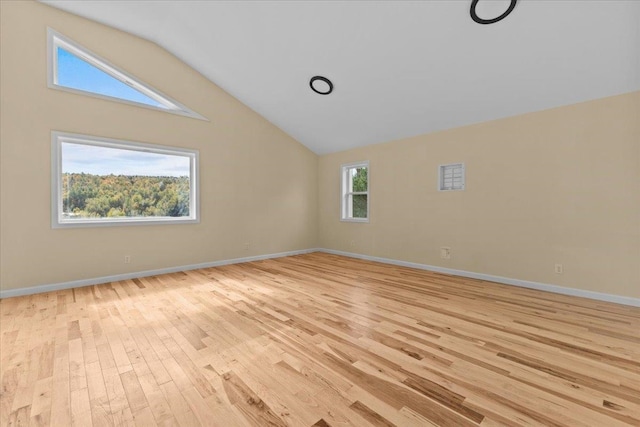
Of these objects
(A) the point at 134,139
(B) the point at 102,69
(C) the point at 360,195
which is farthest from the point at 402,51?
(B) the point at 102,69

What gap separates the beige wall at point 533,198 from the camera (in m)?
3.04

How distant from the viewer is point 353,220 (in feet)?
19.4

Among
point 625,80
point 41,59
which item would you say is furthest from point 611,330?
point 41,59

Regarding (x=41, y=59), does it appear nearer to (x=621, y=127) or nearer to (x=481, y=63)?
A: (x=481, y=63)

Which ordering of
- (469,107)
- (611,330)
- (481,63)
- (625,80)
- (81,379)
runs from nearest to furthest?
(81,379), (611,330), (625,80), (481,63), (469,107)

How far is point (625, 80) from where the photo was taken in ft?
9.55

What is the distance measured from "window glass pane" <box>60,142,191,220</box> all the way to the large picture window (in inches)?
126

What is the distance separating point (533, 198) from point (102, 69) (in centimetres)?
630

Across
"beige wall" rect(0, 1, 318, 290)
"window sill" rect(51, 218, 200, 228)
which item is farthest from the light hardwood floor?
"window sill" rect(51, 218, 200, 228)

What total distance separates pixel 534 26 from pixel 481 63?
57 centimetres

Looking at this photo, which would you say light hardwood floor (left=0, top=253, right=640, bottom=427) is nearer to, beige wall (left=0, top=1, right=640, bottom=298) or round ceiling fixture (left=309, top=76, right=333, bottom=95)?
beige wall (left=0, top=1, right=640, bottom=298)

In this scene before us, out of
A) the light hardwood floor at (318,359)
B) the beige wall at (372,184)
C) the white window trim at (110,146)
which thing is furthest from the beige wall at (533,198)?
the white window trim at (110,146)

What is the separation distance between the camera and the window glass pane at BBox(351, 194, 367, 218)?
19.4 feet

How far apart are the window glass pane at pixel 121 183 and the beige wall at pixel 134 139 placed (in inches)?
9.2
